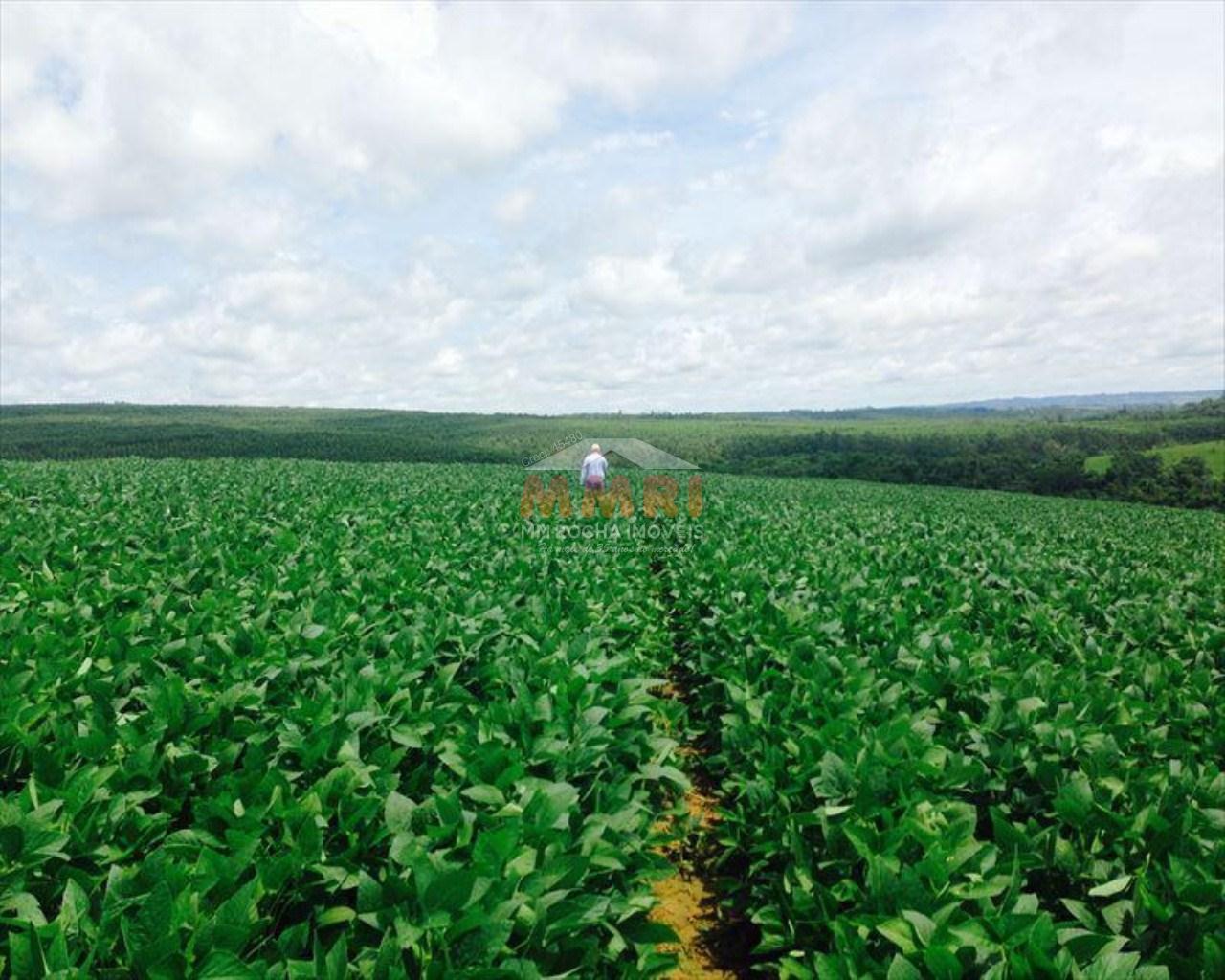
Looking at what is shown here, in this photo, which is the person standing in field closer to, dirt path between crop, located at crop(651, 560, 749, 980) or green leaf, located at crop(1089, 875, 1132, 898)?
dirt path between crop, located at crop(651, 560, 749, 980)

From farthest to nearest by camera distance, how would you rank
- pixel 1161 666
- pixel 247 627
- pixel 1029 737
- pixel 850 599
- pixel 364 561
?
1. pixel 364 561
2. pixel 850 599
3. pixel 1161 666
4. pixel 247 627
5. pixel 1029 737

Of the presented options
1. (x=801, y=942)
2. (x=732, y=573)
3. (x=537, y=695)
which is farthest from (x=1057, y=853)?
(x=732, y=573)

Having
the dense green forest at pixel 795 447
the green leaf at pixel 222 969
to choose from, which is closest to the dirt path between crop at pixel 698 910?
the green leaf at pixel 222 969

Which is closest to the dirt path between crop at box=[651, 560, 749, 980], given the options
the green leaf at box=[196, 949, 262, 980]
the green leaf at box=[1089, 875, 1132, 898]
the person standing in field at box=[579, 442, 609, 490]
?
the green leaf at box=[1089, 875, 1132, 898]

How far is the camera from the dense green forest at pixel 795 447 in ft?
216

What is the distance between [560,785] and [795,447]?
12043 cm

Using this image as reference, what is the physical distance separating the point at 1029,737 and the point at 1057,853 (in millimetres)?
1455

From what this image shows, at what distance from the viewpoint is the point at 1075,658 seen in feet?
25.4

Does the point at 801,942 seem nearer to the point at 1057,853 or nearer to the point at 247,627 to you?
the point at 1057,853

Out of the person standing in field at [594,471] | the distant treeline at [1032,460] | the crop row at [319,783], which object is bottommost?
the distant treeline at [1032,460]

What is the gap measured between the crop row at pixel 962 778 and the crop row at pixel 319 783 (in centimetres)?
85

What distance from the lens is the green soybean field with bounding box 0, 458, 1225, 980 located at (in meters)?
2.60

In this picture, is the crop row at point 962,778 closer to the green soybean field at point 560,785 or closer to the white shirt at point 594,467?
the green soybean field at point 560,785

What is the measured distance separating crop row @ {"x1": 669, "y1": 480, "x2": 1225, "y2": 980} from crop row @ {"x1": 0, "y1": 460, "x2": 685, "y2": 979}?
85 centimetres
